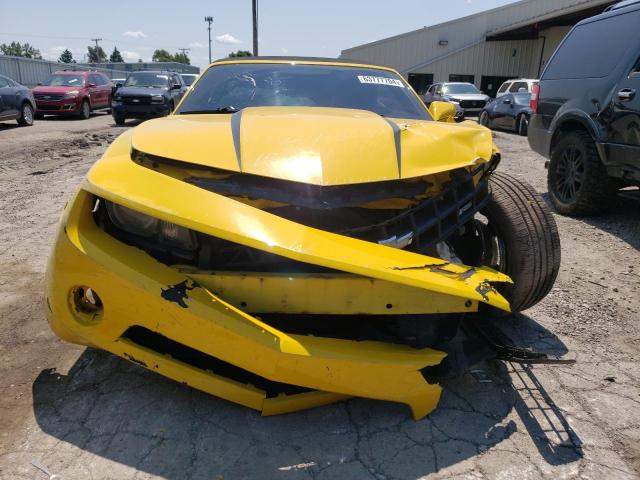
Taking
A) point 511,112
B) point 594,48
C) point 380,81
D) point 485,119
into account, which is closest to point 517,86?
point 485,119

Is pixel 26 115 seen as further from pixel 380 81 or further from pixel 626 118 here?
pixel 626 118

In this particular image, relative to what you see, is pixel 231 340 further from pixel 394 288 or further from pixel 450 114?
pixel 450 114

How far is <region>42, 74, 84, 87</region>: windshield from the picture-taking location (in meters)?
16.8

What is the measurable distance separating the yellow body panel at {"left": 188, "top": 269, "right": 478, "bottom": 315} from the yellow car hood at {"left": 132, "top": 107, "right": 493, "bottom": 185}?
39 cm

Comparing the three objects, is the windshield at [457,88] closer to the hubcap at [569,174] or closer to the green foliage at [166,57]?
the hubcap at [569,174]

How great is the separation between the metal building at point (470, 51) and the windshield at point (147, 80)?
14912 mm

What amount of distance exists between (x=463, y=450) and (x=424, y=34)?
31802 millimetres

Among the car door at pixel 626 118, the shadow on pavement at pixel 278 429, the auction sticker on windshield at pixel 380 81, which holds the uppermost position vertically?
the auction sticker on windshield at pixel 380 81

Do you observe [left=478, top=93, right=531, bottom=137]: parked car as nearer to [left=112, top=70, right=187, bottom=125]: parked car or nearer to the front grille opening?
[left=112, top=70, right=187, bottom=125]: parked car

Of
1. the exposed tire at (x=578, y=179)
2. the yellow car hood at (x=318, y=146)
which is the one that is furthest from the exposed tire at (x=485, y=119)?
the yellow car hood at (x=318, y=146)

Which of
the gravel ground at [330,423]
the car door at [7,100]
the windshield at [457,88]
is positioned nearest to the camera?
the gravel ground at [330,423]

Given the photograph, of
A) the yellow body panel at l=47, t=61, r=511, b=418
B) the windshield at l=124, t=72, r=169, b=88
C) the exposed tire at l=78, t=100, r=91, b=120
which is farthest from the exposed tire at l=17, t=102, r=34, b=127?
the yellow body panel at l=47, t=61, r=511, b=418

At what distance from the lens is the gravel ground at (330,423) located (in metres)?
1.89

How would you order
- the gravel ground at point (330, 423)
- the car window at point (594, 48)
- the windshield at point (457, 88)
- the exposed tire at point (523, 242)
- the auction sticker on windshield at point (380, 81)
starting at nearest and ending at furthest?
1. the gravel ground at point (330, 423)
2. the exposed tire at point (523, 242)
3. the auction sticker on windshield at point (380, 81)
4. the car window at point (594, 48)
5. the windshield at point (457, 88)
